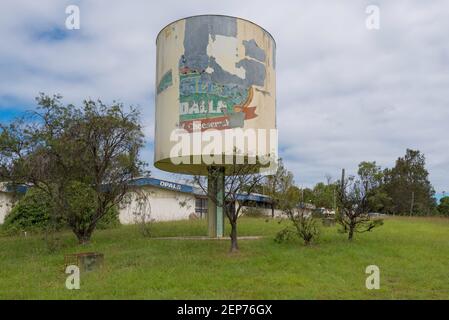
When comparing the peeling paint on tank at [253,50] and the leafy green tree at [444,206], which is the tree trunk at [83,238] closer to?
the peeling paint on tank at [253,50]

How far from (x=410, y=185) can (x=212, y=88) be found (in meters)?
59.8

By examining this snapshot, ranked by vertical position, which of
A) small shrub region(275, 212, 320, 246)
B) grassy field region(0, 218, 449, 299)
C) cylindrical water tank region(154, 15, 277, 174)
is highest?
cylindrical water tank region(154, 15, 277, 174)

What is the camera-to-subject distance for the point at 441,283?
1005cm

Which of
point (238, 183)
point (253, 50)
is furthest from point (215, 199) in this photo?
point (253, 50)

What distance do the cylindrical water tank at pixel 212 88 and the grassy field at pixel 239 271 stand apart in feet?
13.3

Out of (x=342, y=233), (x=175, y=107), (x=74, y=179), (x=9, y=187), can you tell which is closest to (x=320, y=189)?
(x=342, y=233)

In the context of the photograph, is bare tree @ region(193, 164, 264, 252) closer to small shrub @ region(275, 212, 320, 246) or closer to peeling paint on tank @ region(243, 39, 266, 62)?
small shrub @ region(275, 212, 320, 246)

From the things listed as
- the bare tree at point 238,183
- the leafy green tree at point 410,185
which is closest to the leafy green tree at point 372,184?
the bare tree at point 238,183

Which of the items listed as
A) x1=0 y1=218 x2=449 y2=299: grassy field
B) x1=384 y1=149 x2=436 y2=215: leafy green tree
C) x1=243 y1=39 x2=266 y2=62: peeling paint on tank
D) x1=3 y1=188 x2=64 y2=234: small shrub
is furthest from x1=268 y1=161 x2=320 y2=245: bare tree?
x1=384 y1=149 x2=436 y2=215: leafy green tree

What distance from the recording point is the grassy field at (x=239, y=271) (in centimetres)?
904

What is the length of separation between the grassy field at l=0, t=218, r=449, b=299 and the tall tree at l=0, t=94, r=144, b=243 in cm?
214

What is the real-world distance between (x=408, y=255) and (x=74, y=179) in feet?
42.1

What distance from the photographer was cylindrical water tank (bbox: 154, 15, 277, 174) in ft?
56.4
